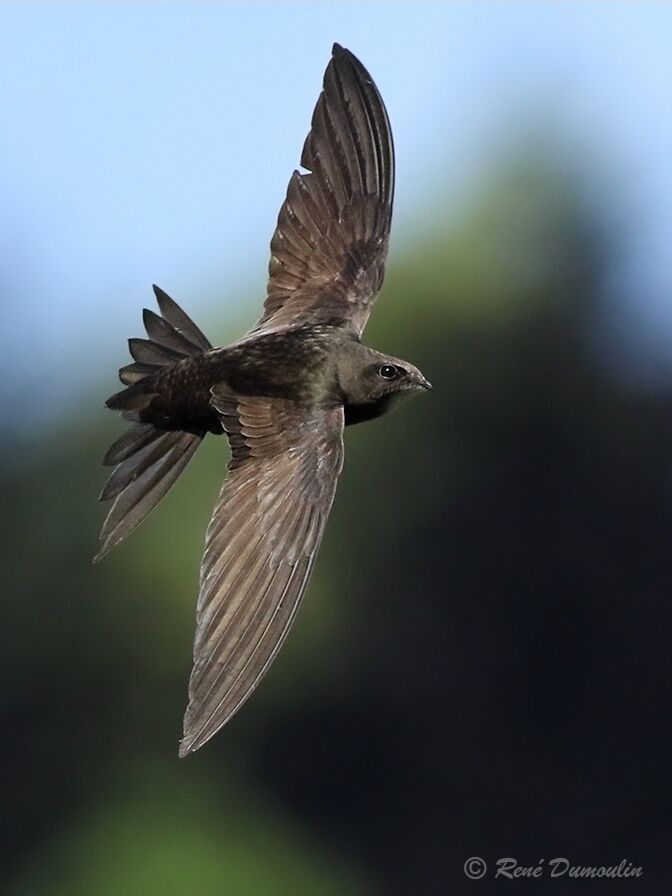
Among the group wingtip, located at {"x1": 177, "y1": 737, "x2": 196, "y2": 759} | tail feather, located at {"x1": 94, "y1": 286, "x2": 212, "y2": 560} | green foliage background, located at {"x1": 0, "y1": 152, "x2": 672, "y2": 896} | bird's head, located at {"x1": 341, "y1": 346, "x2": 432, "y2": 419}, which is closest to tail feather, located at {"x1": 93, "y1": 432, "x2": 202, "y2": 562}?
tail feather, located at {"x1": 94, "y1": 286, "x2": 212, "y2": 560}

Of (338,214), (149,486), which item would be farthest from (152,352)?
(338,214)

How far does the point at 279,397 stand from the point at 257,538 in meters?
0.44

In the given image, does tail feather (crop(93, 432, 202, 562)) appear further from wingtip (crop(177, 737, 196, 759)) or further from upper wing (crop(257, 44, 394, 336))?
wingtip (crop(177, 737, 196, 759))

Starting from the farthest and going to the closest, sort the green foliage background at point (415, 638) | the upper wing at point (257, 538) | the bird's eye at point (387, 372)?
the green foliage background at point (415, 638) < the bird's eye at point (387, 372) < the upper wing at point (257, 538)

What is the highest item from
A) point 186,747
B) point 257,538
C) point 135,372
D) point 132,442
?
point 135,372

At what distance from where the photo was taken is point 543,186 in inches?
1710

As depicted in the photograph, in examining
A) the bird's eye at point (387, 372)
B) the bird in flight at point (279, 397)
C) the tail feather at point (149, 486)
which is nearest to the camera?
the bird in flight at point (279, 397)

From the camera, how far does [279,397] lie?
7297 millimetres

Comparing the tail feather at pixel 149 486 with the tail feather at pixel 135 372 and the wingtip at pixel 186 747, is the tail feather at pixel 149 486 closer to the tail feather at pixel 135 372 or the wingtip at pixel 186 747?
the tail feather at pixel 135 372

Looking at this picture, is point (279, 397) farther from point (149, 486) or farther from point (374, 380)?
→ point (149, 486)

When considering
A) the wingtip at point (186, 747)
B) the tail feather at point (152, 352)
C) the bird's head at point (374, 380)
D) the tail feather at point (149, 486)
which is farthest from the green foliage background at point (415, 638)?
the wingtip at point (186, 747)

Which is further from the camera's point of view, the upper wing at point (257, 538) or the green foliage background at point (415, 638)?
the green foliage background at point (415, 638)

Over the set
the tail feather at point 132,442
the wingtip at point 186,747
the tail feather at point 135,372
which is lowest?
the wingtip at point 186,747

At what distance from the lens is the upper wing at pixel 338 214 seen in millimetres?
7961
